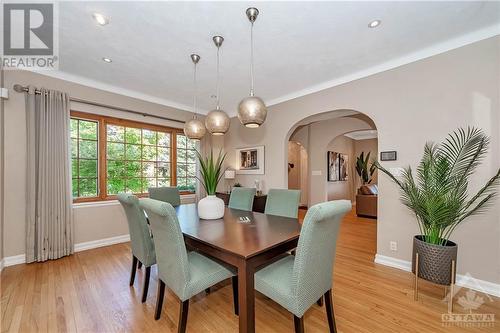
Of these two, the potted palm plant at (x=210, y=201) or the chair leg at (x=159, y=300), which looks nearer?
the chair leg at (x=159, y=300)

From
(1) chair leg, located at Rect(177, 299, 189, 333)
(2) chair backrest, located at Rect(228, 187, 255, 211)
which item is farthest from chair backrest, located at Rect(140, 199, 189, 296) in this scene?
(2) chair backrest, located at Rect(228, 187, 255, 211)

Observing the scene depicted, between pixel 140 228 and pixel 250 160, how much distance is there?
2.86 metres

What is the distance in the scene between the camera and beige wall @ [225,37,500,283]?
6.71 feet

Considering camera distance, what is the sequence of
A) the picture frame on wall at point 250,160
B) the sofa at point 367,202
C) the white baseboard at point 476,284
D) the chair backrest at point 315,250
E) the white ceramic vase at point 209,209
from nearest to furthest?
1. the chair backrest at point 315,250
2. the white baseboard at point 476,284
3. the white ceramic vase at point 209,209
4. the picture frame on wall at point 250,160
5. the sofa at point 367,202

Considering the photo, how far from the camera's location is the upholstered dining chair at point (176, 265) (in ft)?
4.50

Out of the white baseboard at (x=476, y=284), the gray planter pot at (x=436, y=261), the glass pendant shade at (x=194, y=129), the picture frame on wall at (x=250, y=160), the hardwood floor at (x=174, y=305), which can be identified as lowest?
the hardwood floor at (x=174, y=305)

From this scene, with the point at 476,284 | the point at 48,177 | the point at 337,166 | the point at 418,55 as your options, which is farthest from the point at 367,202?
the point at 48,177

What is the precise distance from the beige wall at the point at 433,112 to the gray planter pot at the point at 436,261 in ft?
1.59

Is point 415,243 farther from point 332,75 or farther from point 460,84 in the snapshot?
point 332,75

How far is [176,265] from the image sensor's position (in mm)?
1427

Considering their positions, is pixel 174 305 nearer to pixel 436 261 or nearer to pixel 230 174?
pixel 436 261

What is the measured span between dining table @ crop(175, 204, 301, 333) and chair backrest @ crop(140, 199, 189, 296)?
181 millimetres

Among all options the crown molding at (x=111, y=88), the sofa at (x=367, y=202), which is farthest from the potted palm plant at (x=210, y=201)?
the sofa at (x=367, y=202)

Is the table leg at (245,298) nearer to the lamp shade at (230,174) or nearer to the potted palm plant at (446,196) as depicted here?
the potted palm plant at (446,196)
